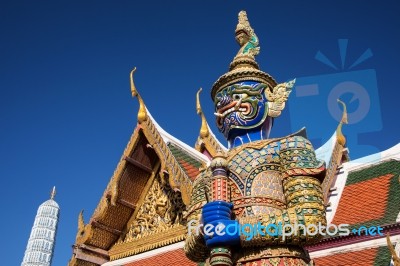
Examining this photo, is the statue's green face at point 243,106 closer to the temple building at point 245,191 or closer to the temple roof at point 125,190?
the temple building at point 245,191

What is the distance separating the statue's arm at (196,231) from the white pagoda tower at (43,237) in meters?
57.3

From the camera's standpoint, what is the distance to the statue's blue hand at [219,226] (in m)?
2.90

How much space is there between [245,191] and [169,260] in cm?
267

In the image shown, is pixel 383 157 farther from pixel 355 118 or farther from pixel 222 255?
pixel 222 255

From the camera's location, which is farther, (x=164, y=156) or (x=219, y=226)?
(x=164, y=156)

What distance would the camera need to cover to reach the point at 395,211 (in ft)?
17.1

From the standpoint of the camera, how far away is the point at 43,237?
57688 millimetres

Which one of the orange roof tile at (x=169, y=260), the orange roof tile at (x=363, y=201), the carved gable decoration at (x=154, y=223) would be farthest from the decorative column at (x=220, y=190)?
the orange roof tile at (x=363, y=201)

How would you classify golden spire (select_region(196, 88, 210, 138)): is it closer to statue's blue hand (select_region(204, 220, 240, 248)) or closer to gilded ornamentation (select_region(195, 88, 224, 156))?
gilded ornamentation (select_region(195, 88, 224, 156))

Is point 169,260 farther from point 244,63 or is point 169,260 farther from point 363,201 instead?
point 244,63

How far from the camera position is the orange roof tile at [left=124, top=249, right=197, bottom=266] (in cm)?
547

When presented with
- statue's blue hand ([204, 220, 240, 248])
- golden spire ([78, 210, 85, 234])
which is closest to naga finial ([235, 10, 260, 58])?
statue's blue hand ([204, 220, 240, 248])

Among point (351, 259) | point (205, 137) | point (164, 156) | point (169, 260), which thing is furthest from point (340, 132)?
point (169, 260)

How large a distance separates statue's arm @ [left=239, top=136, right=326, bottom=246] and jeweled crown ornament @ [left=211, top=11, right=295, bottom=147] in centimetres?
38
